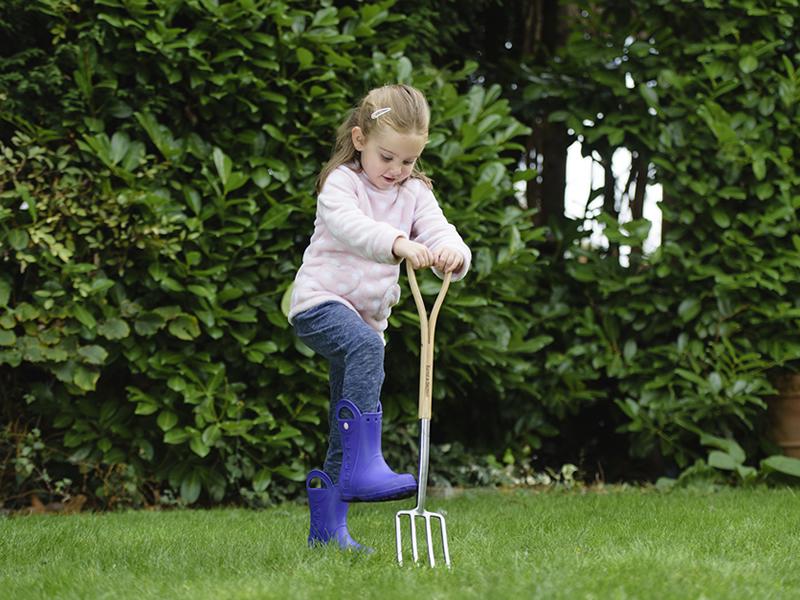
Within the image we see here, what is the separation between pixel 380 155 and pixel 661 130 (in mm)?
2799

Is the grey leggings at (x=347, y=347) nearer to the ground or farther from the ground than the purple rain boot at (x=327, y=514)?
farther from the ground

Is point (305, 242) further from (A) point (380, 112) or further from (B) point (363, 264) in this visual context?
(A) point (380, 112)

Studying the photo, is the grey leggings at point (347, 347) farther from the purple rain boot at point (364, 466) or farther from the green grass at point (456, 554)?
the green grass at point (456, 554)

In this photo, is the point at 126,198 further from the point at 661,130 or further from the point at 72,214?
the point at 661,130

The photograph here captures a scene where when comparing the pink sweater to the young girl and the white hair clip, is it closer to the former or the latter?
the young girl

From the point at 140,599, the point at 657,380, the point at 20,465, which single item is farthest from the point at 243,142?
the point at 140,599

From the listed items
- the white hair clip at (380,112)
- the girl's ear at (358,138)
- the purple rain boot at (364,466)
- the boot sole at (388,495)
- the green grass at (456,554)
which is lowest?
the green grass at (456,554)

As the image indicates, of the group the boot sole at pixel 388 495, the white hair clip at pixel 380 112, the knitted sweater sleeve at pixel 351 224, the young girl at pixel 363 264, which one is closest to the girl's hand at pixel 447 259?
the young girl at pixel 363 264

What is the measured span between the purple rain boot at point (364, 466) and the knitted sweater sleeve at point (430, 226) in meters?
0.54

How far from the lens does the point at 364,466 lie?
291 cm

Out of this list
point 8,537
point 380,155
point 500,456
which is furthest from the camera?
point 500,456

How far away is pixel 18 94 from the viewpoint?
14.9 ft

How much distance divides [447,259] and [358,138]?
54 centimetres

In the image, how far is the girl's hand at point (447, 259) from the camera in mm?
2932
